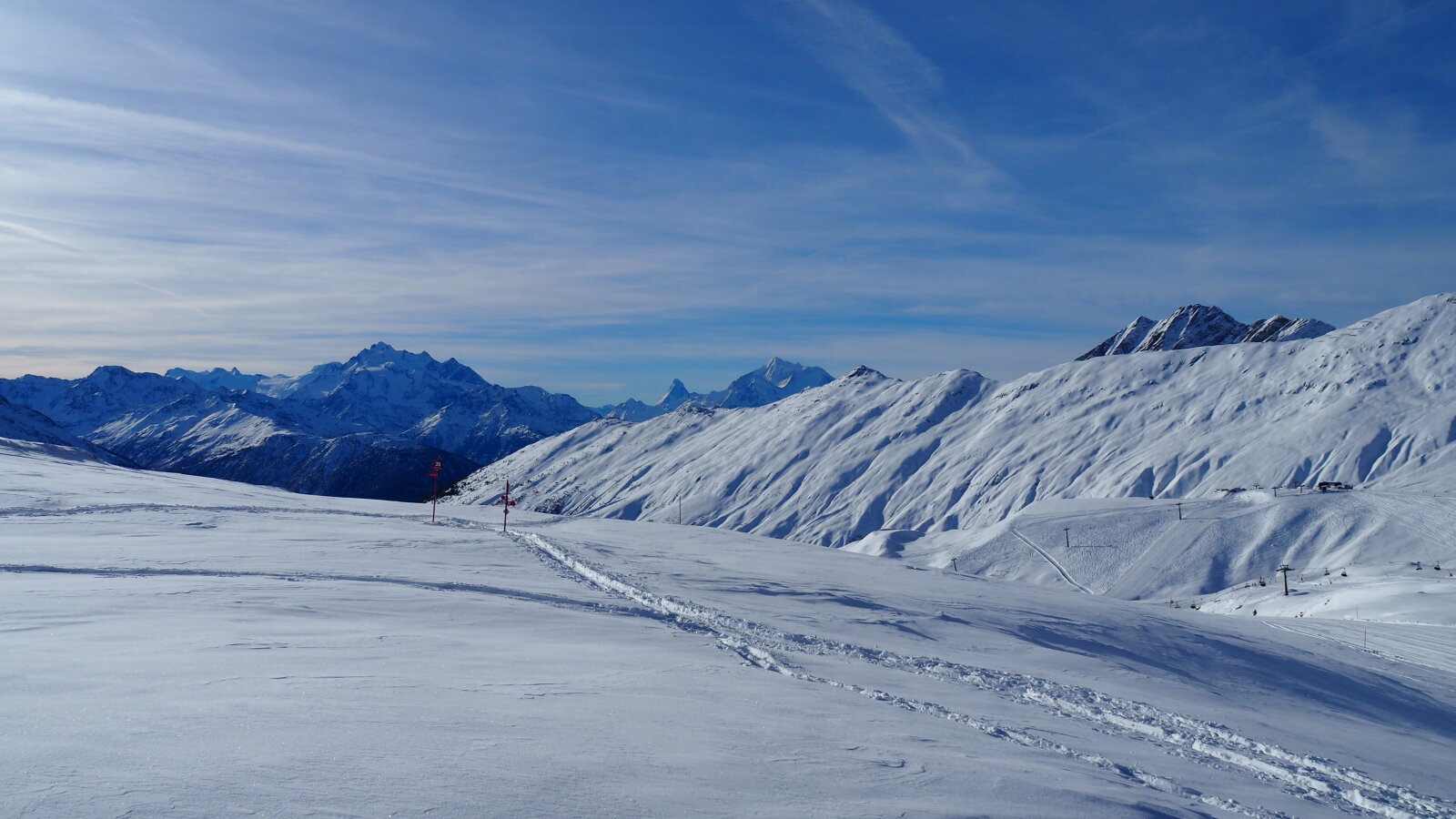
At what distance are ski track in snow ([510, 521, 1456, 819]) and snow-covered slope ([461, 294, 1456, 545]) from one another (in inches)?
2904

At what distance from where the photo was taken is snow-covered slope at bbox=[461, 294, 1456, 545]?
286 ft

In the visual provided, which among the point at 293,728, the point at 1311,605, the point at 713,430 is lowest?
the point at 1311,605

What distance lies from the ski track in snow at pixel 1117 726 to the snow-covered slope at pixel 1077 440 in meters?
73.8

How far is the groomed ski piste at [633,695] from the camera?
6.30m

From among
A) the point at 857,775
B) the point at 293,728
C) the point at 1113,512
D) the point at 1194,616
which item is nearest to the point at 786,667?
the point at 857,775

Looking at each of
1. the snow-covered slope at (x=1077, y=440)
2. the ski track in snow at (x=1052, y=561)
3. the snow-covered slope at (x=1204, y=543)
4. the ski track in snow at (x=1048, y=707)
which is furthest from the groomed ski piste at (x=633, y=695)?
the snow-covered slope at (x=1077, y=440)

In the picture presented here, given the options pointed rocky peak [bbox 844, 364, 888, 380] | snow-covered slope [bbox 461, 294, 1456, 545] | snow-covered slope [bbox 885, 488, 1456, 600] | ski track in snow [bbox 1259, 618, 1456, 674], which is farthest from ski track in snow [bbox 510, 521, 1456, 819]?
pointed rocky peak [bbox 844, 364, 888, 380]

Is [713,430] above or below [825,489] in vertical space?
above

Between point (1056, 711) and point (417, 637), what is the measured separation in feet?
33.3

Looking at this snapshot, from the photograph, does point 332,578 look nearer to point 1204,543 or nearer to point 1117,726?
point 1117,726

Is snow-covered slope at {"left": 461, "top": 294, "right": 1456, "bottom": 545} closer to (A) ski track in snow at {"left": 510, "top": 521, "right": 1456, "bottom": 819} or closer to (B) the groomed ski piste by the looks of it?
(B) the groomed ski piste

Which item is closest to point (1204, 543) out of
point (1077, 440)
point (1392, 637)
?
point (1392, 637)

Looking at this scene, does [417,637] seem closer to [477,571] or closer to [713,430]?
[477,571]

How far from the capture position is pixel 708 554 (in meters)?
30.3
